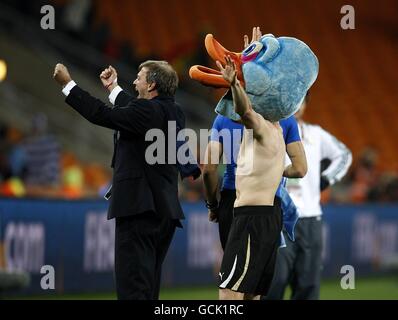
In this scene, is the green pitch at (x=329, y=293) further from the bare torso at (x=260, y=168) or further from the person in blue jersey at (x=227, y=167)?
the bare torso at (x=260, y=168)

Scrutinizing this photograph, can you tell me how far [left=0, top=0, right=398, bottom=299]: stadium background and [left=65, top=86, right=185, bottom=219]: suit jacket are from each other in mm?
4026

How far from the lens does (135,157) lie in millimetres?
7359

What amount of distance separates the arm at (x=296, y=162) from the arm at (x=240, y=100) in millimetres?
836

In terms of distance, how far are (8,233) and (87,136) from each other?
6.37 meters

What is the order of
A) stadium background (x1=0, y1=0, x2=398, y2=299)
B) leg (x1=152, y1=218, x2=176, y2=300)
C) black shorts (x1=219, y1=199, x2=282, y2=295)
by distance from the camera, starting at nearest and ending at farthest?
black shorts (x1=219, y1=199, x2=282, y2=295) → leg (x1=152, y1=218, x2=176, y2=300) → stadium background (x1=0, y1=0, x2=398, y2=299)

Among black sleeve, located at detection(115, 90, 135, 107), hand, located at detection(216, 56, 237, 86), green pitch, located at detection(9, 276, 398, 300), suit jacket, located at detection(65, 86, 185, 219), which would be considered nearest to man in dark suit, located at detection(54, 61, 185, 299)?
suit jacket, located at detection(65, 86, 185, 219)

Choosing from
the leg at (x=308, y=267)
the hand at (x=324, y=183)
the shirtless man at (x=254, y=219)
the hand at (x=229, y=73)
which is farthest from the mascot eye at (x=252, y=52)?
the hand at (x=324, y=183)

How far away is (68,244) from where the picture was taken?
12.2 m

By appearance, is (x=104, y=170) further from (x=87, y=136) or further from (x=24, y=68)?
(x=24, y=68)

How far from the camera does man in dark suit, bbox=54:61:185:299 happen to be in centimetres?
716

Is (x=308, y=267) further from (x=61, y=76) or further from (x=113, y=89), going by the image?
(x=61, y=76)

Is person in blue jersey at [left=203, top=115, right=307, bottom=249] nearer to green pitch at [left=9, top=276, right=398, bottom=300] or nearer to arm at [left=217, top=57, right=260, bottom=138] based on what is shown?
arm at [left=217, top=57, right=260, bottom=138]
